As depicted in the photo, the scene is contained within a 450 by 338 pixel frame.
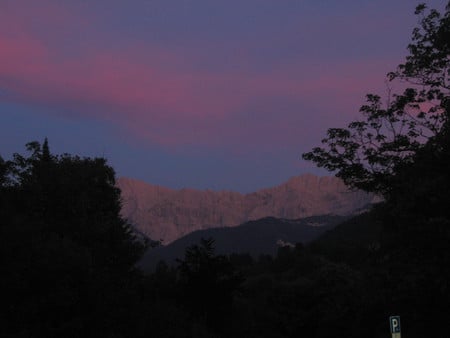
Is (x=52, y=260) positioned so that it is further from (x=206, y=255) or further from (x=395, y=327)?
(x=206, y=255)

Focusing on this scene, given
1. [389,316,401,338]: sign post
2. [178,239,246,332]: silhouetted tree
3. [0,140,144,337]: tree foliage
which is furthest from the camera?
[178,239,246,332]: silhouetted tree

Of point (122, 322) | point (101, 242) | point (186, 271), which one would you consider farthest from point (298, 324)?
point (122, 322)

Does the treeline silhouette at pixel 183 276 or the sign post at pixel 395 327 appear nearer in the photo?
the sign post at pixel 395 327

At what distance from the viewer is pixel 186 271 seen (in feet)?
148

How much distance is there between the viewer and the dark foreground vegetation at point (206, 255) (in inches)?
474

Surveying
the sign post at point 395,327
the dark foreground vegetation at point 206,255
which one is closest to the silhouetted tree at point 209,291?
the dark foreground vegetation at point 206,255

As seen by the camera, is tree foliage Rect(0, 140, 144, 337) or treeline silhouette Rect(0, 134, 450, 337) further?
tree foliage Rect(0, 140, 144, 337)

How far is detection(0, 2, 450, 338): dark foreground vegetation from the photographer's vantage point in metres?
12.0

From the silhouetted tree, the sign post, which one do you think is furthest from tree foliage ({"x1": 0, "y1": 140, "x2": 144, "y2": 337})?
the sign post

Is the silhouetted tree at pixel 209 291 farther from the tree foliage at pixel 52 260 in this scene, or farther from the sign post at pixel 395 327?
the sign post at pixel 395 327

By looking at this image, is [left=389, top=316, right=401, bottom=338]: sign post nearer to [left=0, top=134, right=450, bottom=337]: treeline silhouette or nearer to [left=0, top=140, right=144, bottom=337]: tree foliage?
[left=0, top=134, right=450, bottom=337]: treeline silhouette

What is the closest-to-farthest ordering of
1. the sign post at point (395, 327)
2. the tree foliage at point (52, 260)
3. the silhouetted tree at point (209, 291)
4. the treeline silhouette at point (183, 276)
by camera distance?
the sign post at point (395, 327)
the treeline silhouette at point (183, 276)
the tree foliage at point (52, 260)
the silhouetted tree at point (209, 291)

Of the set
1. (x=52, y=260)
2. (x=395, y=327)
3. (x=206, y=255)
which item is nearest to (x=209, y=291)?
(x=206, y=255)

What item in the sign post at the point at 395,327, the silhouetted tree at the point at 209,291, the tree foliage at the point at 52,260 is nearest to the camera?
the sign post at the point at 395,327
